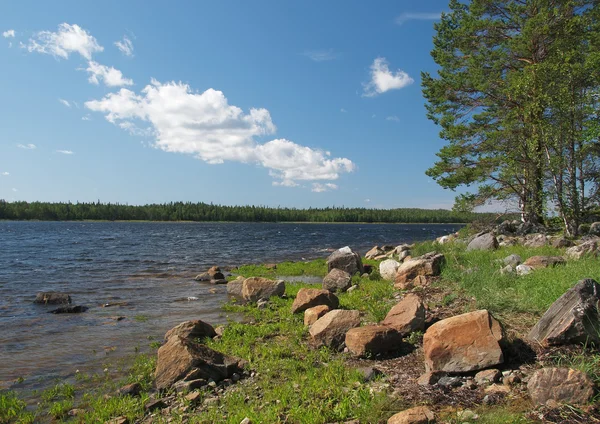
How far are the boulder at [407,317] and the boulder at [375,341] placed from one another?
1.20ft

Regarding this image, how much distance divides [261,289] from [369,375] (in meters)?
9.00

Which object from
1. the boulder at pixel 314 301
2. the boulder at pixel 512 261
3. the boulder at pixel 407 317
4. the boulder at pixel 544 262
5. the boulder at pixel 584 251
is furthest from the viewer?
the boulder at pixel 584 251

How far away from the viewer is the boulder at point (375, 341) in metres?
7.31

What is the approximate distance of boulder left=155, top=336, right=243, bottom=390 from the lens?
709 cm

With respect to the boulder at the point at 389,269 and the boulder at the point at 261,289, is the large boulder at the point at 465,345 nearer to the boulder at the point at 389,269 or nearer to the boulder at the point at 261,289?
the boulder at the point at 261,289

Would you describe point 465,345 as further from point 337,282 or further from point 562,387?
point 337,282

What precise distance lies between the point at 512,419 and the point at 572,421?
571 mm

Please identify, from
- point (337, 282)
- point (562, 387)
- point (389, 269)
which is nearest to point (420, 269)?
point (389, 269)

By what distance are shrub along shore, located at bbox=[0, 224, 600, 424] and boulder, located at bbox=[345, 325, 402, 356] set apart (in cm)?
2

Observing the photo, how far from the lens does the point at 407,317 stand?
26.3 feet

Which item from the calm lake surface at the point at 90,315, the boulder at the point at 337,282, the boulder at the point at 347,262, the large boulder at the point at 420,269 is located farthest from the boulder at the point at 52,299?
the large boulder at the point at 420,269

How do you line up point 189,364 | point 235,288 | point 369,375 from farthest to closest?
point 235,288, point 189,364, point 369,375

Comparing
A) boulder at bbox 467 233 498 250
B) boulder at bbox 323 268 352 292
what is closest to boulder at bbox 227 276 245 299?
Answer: boulder at bbox 323 268 352 292

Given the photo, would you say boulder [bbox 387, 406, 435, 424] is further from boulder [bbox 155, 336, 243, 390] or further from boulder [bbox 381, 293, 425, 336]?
boulder [bbox 155, 336, 243, 390]
